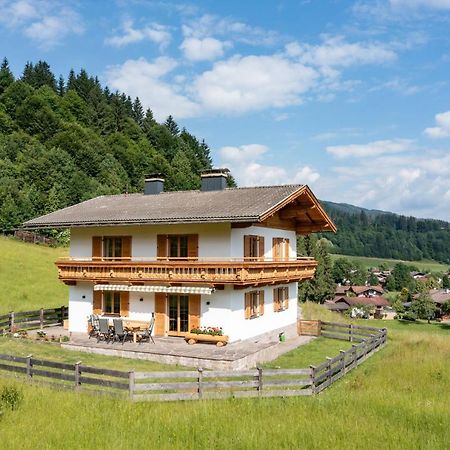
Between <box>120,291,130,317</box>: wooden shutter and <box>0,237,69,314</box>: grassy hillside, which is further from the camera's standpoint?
<box>0,237,69,314</box>: grassy hillside

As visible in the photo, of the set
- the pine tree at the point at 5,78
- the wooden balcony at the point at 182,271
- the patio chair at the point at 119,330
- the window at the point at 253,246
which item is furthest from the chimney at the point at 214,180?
the pine tree at the point at 5,78

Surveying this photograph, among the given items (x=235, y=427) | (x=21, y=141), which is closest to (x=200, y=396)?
(x=235, y=427)

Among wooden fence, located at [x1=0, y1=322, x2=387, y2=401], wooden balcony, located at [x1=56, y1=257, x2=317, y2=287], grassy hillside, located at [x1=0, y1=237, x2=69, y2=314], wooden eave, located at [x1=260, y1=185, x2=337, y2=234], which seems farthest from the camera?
grassy hillside, located at [x1=0, y1=237, x2=69, y2=314]

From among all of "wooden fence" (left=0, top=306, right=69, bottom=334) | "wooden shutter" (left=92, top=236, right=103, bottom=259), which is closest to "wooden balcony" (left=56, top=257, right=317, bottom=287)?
"wooden shutter" (left=92, top=236, right=103, bottom=259)

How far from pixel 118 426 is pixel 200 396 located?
3141 millimetres

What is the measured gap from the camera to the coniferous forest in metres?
69.4

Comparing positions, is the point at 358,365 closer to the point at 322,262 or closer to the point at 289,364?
the point at 289,364

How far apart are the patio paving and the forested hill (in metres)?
40.0

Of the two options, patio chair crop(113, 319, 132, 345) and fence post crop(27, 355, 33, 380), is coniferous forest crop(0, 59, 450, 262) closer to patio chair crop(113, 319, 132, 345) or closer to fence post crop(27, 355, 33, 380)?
patio chair crop(113, 319, 132, 345)

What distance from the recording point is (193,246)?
22.9 meters

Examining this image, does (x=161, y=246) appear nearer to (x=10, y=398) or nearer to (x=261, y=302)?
(x=261, y=302)

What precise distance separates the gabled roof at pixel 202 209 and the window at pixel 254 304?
3921 millimetres

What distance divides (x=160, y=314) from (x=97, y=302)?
12.7 ft

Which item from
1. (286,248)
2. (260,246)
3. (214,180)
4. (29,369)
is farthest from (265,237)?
(29,369)
